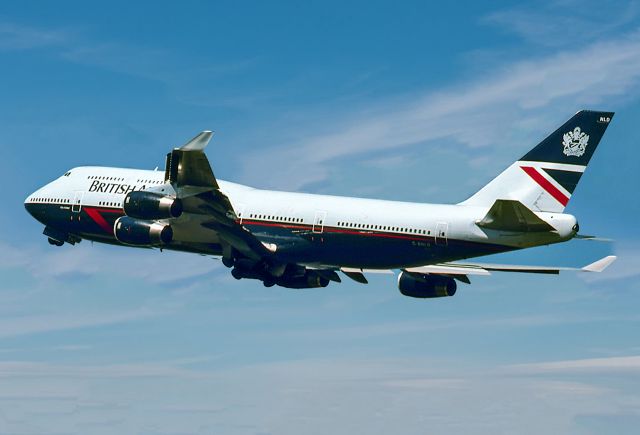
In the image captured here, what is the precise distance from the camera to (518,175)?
50344 millimetres

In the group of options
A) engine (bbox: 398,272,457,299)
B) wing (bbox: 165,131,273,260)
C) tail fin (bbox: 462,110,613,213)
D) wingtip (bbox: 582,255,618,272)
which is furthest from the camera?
engine (bbox: 398,272,457,299)

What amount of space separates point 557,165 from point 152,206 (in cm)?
1724

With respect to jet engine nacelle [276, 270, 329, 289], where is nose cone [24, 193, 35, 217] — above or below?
above

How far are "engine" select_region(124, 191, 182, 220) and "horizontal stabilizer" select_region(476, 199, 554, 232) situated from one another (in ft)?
43.8

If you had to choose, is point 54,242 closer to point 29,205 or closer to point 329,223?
point 29,205

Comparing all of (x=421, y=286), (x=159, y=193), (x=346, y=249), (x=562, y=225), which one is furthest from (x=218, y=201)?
(x=562, y=225)

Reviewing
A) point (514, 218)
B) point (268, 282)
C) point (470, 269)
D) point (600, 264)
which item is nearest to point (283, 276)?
point (268, 282)

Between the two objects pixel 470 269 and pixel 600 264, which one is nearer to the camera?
pixel 600 264

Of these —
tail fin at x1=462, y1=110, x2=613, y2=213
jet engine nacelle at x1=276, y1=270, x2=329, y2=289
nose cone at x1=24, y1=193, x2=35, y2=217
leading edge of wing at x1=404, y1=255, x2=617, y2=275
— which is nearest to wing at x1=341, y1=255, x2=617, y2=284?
leading edge of wing at x1=404, y1=255, x2=617, y2=275

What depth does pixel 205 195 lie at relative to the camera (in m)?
50.7

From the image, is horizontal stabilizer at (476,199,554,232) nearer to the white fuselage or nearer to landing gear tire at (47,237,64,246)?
the white fuselage

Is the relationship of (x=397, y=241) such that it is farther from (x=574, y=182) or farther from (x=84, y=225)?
(x=84, y=225)

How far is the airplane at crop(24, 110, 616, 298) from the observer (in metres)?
48.5

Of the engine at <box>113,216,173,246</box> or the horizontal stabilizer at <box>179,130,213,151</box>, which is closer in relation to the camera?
the horizontal stabilizer at <box>179,130,213,151</box>
